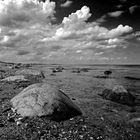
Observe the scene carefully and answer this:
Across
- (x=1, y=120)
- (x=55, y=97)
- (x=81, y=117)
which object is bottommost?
(x=81, y=117)

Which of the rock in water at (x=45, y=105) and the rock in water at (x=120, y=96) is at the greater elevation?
the rock in water at (x=45, y=105)

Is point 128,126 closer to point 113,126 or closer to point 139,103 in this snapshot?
point 113,126

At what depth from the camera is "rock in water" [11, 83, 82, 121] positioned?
296 inches

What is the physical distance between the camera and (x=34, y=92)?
8891mm

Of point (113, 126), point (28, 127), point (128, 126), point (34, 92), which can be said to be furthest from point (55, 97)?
point (128, 126)

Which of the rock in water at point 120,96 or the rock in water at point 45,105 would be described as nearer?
the rock in water at point 45,105

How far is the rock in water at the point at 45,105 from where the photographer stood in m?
7.53

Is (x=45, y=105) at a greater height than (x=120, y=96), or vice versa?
(x=45, y=105)

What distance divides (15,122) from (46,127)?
4.48ft

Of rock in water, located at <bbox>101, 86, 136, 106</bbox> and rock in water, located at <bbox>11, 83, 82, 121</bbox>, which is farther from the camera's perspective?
rock in water, located at <bbox>101, 86, 136, 106</bbox>

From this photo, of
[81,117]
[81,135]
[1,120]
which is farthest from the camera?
[81,117]

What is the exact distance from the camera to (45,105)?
307 inches

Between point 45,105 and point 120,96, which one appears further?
point 120,96

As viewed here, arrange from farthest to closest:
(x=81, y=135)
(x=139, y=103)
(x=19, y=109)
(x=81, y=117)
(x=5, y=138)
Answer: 1. (x=139, y=103)
2. (x=81, y=117)
3. (x=19, y=109)
4. (x=81, y=135)
5. (x=5, y=138)
